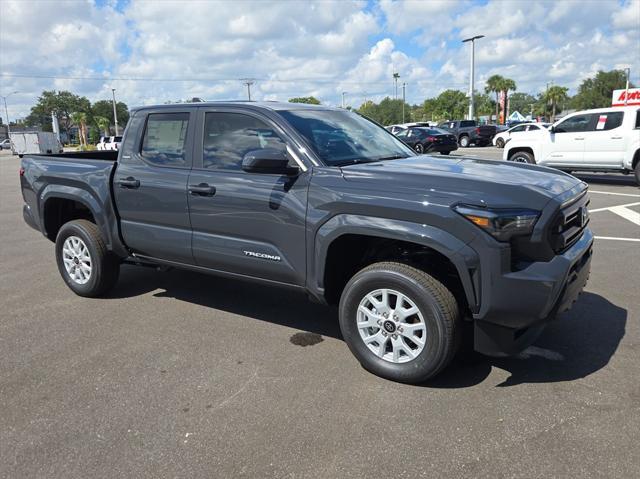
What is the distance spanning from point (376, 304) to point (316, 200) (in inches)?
31.7

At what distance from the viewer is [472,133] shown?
3350 cm

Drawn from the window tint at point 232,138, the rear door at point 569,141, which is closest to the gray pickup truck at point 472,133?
the rear door at point 569,141

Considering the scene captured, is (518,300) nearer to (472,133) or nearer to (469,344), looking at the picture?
(469,344)

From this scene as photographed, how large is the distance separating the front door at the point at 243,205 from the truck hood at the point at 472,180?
1.77 ft

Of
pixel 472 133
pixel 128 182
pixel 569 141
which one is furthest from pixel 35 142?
pixel 128 182

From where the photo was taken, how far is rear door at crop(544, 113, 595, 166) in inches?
528

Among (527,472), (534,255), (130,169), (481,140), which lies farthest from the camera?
(481,140)

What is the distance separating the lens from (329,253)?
3.71m

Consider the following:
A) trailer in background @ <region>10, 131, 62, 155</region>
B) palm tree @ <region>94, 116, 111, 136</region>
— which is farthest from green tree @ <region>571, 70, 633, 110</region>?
palm tree @ <region>94, 116, 111, 136</region>

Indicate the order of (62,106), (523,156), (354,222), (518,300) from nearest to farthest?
1. (518,300)
2. (354,222)
3. (523,156)
4. (62,106)

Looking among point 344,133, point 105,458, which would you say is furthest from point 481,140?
point 105,458

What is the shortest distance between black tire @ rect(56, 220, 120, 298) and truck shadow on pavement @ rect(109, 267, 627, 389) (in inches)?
10.1

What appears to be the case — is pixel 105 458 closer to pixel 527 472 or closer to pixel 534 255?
pixel 527 472

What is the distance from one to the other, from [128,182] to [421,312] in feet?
9.35
